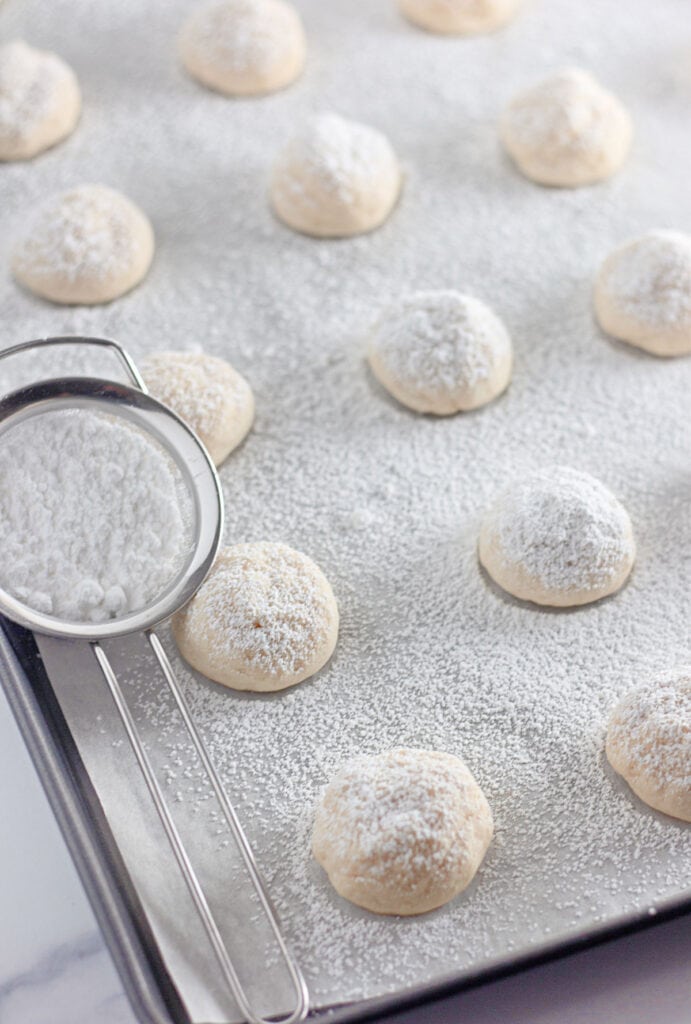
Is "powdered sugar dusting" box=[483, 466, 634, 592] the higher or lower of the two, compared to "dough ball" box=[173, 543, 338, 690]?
higher

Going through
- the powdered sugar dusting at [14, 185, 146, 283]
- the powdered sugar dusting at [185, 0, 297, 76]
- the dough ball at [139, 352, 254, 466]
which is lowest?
the dough ball at [139, 352, 254, 466]

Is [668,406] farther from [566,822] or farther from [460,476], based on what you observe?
[566,822]

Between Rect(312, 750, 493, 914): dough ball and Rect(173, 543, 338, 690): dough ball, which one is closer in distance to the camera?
Rect(312, 750, 493, 914): dough ball

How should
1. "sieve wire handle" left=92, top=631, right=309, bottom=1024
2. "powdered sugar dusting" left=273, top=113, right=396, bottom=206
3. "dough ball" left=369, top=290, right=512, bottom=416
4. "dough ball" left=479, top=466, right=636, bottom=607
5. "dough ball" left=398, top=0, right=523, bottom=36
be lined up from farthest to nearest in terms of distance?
"dough ball" left=398, top=0, right=523, bottom=36 → "powdered sugar dusting" left=273, top=113, right=396, bottom=206 → "dough ball" left=369, top=290, right=512, bottom=416 → "dough ball" left=479, top=466, right=636, bottom=607 → "sieve wire handle" left=92, top=631, right=309, bottom=1024

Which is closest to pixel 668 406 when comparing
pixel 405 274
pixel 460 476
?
pixel 460 476

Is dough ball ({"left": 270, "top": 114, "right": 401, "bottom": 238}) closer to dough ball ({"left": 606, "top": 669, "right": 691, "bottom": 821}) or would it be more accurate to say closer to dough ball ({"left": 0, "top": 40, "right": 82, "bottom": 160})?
dough ball ({"left": 0, "top": 40, "right": 82, "bottom": 160})

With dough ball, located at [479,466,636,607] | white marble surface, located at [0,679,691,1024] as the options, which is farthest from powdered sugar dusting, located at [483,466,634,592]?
white marble surface, located at [0,679,691,1024]

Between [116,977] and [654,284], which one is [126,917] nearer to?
[116,977]

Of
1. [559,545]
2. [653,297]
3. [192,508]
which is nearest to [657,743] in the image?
[559,545]
